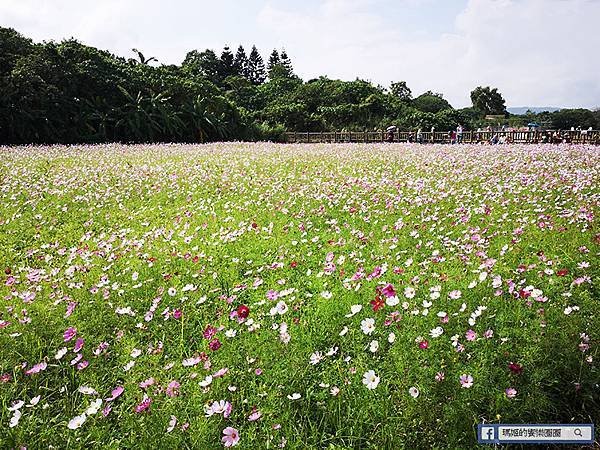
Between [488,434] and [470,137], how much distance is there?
→ 1095 inches

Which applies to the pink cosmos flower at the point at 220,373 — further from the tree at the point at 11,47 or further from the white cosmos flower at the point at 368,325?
the tree at the point at 11,47

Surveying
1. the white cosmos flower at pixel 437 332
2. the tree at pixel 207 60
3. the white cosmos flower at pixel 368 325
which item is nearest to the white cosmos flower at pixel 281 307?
the white cosmos flower at pixel 368 325

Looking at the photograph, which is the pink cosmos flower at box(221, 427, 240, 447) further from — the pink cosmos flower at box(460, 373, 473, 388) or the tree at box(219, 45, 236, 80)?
the tree at box(219, 45, 236, 80)

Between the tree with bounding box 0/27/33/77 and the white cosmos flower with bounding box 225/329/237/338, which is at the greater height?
the tree with bounding box 0/27/33/77

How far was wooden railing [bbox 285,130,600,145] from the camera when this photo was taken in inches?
867

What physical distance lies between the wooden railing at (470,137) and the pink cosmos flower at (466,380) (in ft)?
71.2

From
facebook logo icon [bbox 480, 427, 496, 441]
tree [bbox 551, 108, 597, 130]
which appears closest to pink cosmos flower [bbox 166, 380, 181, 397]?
facebook logo icon [bbox 480, 427, 496, 441]

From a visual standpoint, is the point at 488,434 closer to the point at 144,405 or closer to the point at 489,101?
the point at 144,405

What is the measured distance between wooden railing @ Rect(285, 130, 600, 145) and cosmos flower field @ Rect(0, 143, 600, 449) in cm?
1835

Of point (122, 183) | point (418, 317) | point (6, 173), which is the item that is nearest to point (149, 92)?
point (6, 173)

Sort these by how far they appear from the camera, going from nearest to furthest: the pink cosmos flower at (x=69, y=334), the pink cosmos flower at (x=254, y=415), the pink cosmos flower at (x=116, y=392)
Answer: the pink cosmos flower at (x=254, y=415)
the pink cosmos flower at (x=116, y=392)
the pink cosmos flower at (x=69, y=334)

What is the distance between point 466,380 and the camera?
264cm

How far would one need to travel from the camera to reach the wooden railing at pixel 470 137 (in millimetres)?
22019

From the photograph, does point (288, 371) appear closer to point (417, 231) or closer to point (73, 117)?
point (417, 231)
